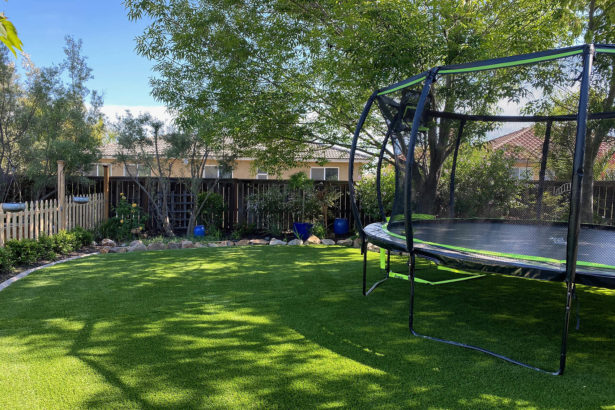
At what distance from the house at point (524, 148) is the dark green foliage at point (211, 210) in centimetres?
534

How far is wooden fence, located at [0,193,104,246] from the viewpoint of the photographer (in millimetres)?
5071

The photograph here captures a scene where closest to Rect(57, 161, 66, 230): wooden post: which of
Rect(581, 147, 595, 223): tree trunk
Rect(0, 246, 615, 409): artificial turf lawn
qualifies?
Rect(0, 246, 615, 409): artificial turf lawn

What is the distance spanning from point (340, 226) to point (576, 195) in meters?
5.98

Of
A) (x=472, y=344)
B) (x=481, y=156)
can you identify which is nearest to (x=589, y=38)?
(x=481, y=156)

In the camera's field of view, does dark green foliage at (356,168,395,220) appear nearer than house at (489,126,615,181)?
No

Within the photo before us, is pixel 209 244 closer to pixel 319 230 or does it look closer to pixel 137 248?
pixel 137 248

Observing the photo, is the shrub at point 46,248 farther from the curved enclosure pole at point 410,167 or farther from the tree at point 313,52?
the curved enclosure pole at point 410,167

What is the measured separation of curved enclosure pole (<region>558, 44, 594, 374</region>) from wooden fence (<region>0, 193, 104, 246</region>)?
5316mm

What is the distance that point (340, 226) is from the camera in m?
8.08

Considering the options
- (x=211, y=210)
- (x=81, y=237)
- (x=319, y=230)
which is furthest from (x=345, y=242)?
(x=81, y=237)

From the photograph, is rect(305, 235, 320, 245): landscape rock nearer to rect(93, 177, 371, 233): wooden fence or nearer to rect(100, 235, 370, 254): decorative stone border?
rect(100, 235, 370, 254): decorative stone border

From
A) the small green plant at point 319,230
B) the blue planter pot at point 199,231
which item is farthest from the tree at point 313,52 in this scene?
the blue planter pot at point 199,231

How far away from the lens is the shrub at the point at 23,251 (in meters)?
4.80

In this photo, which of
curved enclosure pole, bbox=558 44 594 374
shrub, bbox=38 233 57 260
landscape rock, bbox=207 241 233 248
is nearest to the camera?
curved enclosure pole, bbox=558 44 594 374
